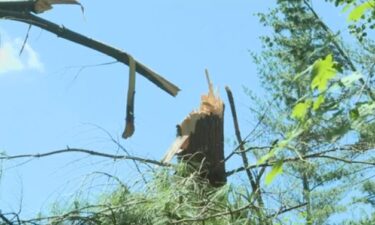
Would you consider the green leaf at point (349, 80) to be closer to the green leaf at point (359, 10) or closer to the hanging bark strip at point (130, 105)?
the green leaf at point (359, 10)

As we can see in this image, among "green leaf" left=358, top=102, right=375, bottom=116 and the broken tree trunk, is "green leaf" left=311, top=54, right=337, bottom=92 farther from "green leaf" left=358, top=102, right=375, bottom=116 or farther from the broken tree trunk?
the broken tree trunk

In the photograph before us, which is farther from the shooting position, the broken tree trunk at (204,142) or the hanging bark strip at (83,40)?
the broken tree trunk at (204,142)

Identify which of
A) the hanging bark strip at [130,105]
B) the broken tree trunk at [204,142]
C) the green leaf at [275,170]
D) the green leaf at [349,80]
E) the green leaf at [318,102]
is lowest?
the green leaf at [275,170]

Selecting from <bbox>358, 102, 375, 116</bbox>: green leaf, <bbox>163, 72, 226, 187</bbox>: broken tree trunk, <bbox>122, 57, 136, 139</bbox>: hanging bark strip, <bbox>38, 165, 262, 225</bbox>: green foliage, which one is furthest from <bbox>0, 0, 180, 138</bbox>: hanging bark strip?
<bbox>358, 102, 375, 116</bbox>: green leaf

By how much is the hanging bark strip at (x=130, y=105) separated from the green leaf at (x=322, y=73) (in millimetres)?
1897

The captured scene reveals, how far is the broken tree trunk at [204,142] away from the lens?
3.34m

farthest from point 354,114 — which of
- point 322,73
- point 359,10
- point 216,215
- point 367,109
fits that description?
point 216,215

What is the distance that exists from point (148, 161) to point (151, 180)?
6.2 inches

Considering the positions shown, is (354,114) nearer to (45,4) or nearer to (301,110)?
(301,110)

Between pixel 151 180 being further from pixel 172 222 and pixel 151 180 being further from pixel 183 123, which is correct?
pixel 183 123

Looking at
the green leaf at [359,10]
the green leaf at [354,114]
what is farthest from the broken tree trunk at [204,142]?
the green leaf at [354,114]

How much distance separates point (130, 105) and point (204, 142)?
0.39m

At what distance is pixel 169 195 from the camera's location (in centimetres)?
291

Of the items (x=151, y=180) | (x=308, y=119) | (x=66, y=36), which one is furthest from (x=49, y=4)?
(x=308, y=119)
